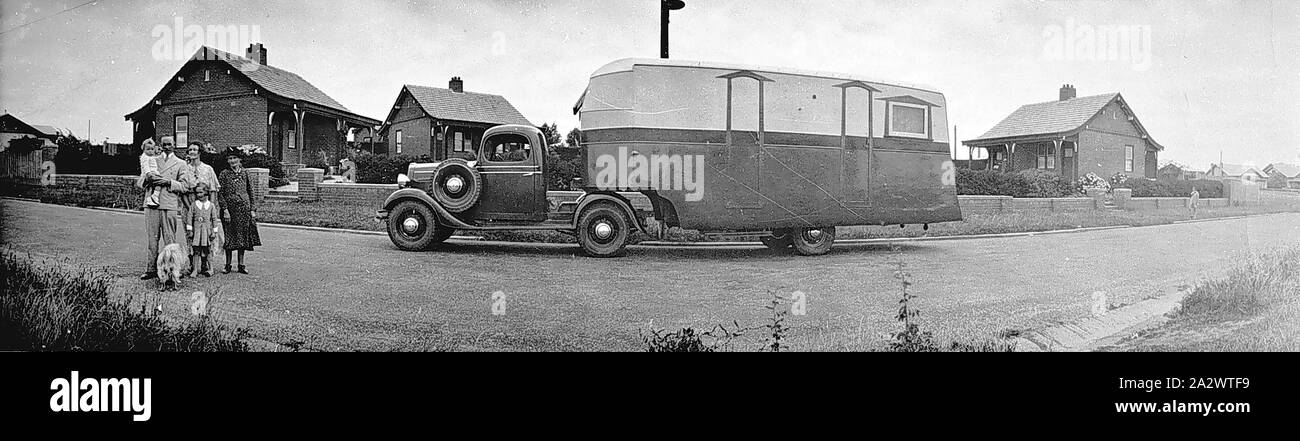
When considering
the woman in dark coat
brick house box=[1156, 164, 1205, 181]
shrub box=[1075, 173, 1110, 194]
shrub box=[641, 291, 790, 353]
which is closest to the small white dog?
the woman in dark coat

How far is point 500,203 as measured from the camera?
2.84m

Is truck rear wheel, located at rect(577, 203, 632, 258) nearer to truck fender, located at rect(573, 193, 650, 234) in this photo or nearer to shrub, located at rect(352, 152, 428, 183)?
truck fender, located at rect(573, 193, 650, 234)

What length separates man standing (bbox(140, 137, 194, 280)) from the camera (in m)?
2.39

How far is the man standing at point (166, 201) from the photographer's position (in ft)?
7.84

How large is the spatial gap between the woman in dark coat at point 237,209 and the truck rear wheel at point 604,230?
1411 millimetres

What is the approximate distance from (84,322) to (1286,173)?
533 cm

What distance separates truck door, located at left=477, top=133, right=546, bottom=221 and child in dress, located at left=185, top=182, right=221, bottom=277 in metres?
1.11

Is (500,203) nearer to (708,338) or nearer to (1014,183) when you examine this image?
(708,338)

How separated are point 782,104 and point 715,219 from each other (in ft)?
2.06

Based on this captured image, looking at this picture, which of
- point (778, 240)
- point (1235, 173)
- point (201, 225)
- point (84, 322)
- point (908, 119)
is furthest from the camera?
point (1235, 173)

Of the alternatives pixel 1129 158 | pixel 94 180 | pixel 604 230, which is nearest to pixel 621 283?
pixel 604 230
